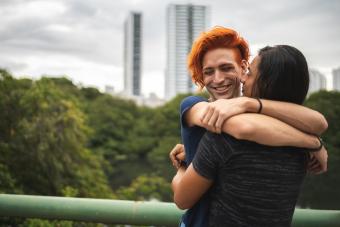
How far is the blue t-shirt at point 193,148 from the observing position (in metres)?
1.26

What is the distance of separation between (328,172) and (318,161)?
91.3 feet

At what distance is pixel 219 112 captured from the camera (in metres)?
1.12

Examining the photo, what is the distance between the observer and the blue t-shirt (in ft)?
4.14

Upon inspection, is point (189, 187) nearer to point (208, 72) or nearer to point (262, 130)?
point (262, 130)

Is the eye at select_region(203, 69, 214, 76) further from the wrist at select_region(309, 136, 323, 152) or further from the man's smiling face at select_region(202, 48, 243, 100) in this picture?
the wrist at select_region(309, 136, 323, 152)

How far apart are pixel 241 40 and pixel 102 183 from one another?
8.06m

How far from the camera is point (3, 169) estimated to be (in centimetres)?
577

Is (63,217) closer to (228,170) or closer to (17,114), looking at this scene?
(228,170)

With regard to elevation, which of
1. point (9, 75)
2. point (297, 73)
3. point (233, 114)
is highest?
point (297, 73)

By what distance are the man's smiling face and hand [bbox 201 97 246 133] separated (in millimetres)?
336

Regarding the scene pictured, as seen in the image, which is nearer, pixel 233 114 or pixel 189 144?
pixel 233 114

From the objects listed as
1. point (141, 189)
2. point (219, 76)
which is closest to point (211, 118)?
point (219, 76)

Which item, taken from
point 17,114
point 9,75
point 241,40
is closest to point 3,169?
point 17,114

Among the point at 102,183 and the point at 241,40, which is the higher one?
the point at 241,40
